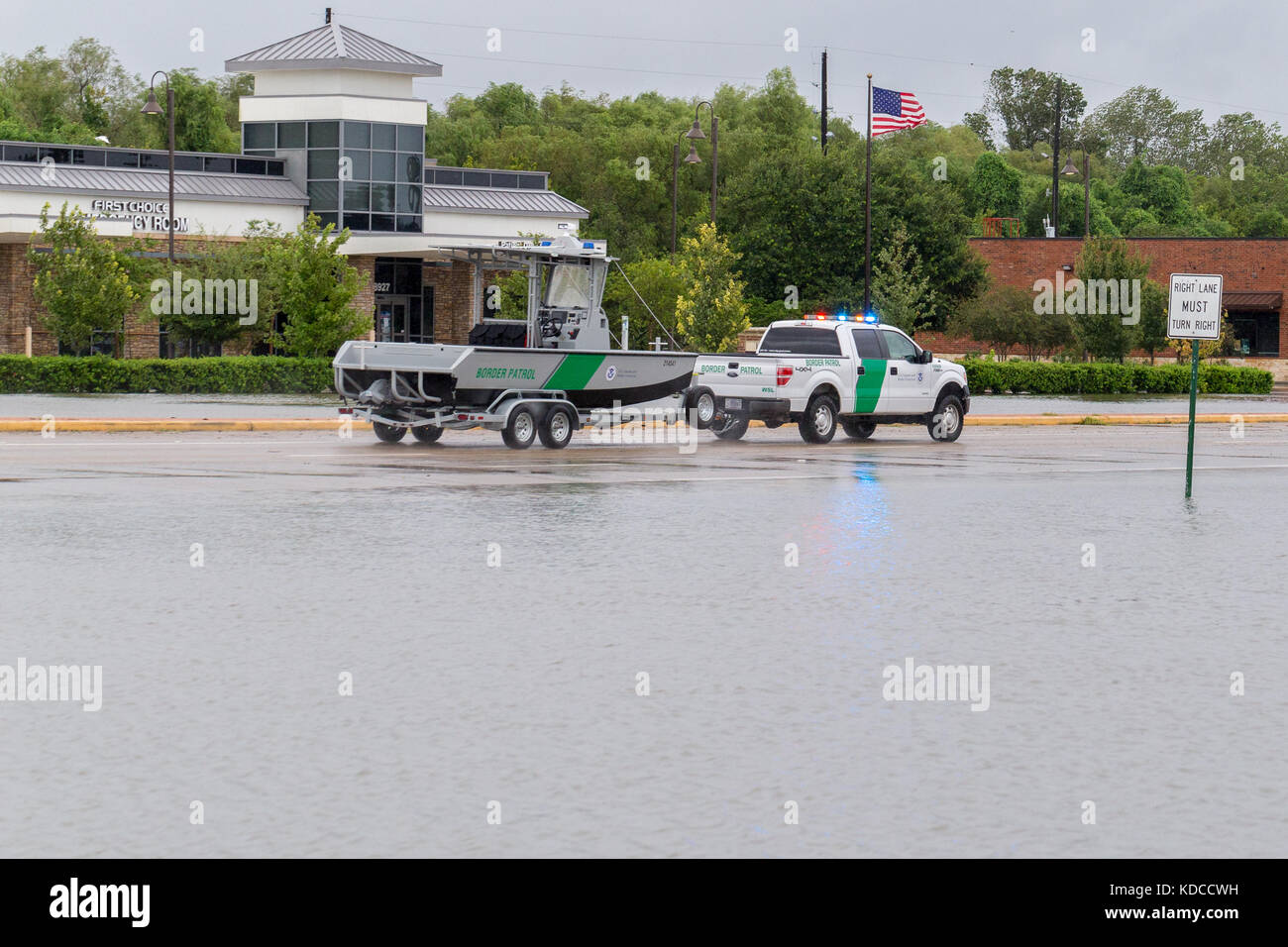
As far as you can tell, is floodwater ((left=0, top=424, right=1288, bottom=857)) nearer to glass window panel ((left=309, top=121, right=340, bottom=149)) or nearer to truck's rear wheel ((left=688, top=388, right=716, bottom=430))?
truck's rear wheel ((left=688, top=388, right=716, bottom=430))

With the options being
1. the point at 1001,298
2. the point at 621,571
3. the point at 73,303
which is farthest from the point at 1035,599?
the point at 1001,298

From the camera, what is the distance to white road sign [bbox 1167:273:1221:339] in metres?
18.5

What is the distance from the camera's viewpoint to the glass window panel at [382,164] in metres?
64.8

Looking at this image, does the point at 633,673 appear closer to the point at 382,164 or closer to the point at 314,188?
the point at 382,164

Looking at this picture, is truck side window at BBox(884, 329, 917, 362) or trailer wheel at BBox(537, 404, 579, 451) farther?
truck side window at BBox(884, 329, 917, 362)

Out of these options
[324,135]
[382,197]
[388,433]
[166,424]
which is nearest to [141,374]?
[166,424]

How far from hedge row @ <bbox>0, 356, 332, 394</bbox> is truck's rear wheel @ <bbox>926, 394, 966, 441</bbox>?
18.4m

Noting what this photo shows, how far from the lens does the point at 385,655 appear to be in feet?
30.0

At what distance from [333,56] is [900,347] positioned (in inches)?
1568

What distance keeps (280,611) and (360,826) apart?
184 inches

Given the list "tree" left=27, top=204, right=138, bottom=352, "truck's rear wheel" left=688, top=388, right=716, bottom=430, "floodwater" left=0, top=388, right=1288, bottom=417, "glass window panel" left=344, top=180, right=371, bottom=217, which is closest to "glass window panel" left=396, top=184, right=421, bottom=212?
"glass window panel" left=344, top=180, right=371, bottom=217

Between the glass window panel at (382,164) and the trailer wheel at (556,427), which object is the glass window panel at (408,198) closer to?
the glass window panel at (382,164)

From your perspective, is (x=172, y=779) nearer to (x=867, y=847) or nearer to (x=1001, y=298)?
(x=867, y=847)

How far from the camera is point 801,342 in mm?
28641
